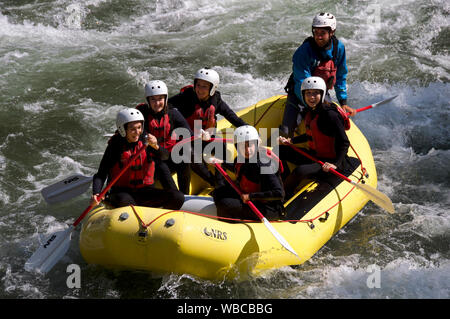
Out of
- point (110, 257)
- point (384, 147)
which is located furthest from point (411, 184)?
point (110, 257)

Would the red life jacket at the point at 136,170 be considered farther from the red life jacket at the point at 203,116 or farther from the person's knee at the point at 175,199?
the red life jacket at the point at 203,116

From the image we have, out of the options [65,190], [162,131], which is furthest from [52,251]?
[162,131]

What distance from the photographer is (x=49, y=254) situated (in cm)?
514

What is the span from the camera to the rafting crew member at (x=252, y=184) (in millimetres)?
4945

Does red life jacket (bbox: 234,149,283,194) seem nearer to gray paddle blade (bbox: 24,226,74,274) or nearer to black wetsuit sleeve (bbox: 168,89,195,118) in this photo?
black wetsuit sleeve (bbox: 168,89,195,118)

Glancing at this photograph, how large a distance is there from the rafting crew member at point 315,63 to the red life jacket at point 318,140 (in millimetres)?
355

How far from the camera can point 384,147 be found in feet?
25.8

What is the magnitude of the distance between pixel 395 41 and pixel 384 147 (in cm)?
353

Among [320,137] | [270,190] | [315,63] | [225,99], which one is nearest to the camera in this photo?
[270,190]

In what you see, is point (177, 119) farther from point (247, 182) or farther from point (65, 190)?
point (65, 190)

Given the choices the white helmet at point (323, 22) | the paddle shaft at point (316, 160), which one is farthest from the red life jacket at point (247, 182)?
the white helmet at point (323, 22)

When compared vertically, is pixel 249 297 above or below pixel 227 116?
below

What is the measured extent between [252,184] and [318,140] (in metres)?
0.98
